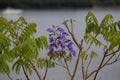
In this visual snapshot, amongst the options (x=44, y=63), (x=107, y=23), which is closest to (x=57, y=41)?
(x=44, y=63)

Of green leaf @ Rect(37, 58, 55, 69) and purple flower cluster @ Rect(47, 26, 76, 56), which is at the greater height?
purple flower cluster @ Rect(47, 26, 76, 56)

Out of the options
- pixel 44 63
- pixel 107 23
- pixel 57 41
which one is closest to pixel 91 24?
pixel 107 23

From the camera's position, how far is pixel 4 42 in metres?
1.60

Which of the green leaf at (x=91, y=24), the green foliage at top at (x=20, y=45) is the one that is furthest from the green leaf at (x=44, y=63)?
the green leaf at (x=91, y=24)

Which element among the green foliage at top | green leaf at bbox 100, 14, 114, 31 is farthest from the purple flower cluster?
green leaf at bbox 100, 14, 114, 31

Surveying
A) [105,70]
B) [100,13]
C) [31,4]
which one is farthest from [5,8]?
[105,70]

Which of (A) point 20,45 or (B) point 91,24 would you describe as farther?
(B) point 91,24

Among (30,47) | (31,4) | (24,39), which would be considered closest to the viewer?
(30,47)

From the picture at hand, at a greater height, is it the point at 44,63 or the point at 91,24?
the point at 91,24

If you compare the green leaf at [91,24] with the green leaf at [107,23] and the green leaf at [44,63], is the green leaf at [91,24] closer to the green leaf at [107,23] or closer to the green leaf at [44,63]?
the green leaf at [107,23]

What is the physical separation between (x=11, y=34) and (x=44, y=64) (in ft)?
0.71

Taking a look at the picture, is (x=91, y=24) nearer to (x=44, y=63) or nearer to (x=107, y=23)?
(x=107, y=23)

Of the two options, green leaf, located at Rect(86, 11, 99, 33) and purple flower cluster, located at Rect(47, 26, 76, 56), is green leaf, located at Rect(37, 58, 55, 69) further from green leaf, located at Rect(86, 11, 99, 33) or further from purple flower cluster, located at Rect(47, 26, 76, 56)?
green leaf, located at Rect(86, 11, 99, 33)

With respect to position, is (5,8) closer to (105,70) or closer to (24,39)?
(105,70)
